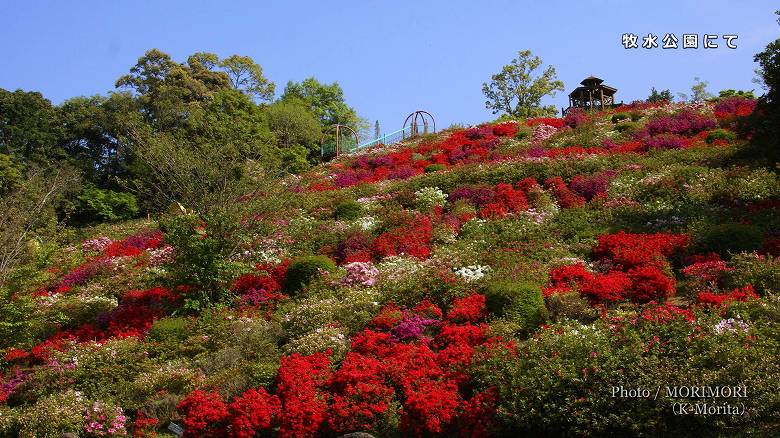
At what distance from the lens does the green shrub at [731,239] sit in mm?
15820

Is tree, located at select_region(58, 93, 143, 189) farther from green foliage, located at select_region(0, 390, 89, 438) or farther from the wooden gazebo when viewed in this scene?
green foliage, located at select_region(0, 390, 89, 438)

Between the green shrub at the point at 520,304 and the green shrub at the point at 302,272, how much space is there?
5.35m

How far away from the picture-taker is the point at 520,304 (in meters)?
13.9

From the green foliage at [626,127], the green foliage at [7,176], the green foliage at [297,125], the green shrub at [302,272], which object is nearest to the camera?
the green shrub at [302,272]

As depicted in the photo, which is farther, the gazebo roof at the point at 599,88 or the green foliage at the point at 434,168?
the gazebo roof at the point at 599,88

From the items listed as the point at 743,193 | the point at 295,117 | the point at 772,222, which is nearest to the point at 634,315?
the point at 772,222

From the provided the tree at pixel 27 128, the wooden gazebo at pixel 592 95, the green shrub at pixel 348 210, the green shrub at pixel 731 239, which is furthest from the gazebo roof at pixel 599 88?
the tree at pixel 27 128

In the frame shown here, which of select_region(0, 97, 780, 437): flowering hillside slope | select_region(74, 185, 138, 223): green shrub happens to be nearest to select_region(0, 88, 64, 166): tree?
select_region(74, 185, 138, 223): green shrub

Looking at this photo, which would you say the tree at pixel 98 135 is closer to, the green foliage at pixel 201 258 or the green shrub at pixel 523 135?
the green shrub at pixel 523 135

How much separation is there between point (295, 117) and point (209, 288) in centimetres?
3371

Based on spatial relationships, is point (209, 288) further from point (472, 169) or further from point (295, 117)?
point (295, 117)

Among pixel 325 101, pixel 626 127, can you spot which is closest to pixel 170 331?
pixel 626 127

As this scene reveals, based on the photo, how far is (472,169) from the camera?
→ 26641mm

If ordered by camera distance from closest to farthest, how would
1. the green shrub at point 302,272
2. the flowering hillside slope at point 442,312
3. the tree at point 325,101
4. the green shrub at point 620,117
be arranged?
the flowering hillside slope at point 442,312 < the green shrub at point 302,272 < the green shrub at point 620,117 < the tree at point 325,101
